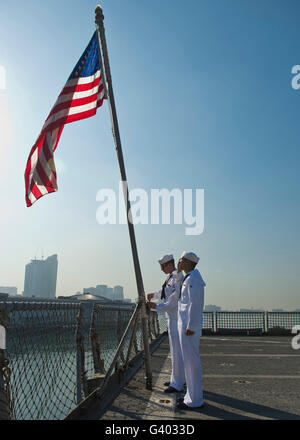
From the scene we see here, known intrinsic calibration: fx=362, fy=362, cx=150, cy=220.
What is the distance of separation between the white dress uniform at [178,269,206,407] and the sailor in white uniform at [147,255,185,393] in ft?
2.22

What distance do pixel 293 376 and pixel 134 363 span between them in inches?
121

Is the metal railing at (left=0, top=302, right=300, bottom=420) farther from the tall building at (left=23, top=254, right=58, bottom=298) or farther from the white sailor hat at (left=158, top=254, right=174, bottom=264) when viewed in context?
the tall building at (left=23, top=254, right=58, bottom=298)

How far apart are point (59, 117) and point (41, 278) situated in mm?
182608

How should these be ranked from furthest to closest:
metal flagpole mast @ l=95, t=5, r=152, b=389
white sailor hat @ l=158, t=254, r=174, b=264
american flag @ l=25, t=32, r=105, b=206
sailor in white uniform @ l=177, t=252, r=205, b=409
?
white sailor hat @ l=158, t=254, r=174, b=264 < american flag @ l=25, t=32, r=105, b=206 < metal flagpole mast @ l=95, t=5, r=152, b=389 < sailor in white uniform @ l=177, t=252, r=205, b=409

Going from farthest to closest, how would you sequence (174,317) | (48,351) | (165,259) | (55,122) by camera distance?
(165,259) < (174,317) < (55,122) < (48,351)

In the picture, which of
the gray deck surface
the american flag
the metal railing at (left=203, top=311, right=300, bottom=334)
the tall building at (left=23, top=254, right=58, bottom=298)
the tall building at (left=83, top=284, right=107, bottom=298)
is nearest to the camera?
the gray deck surface

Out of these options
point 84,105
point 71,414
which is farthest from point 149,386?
point 84,105

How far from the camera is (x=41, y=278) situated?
178m

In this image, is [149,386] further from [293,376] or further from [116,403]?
[293,376]

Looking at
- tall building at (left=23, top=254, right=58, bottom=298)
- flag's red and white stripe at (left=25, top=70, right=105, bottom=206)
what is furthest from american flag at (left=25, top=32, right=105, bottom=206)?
tall building at (left=23, top=254, right=58, bottom=298)

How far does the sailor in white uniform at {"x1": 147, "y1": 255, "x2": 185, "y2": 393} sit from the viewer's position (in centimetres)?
532

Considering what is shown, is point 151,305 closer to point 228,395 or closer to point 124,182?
point 228,395

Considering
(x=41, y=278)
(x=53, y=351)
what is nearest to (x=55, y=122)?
(x=53, y=351)

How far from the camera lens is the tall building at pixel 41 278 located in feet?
569
